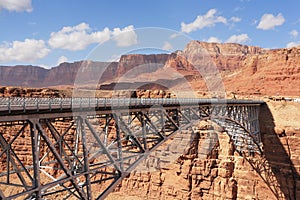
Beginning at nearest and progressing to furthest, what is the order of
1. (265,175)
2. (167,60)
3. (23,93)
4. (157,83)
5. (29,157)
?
1. (265,175)
2. (29,157)
3. (23,93)
4. (157,83)
5. (167,60)

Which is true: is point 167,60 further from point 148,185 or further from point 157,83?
point 148,185

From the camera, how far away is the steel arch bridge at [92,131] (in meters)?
9.47

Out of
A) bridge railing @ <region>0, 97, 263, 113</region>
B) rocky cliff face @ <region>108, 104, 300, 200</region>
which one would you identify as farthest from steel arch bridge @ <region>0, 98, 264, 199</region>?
rocky cliff face @ <region>108, 104, 300, 200</region>

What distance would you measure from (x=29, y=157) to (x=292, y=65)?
2471 inches

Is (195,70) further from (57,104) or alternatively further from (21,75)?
(57,104)

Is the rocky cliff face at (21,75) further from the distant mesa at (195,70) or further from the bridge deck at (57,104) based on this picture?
the bridge deck at (57,104)

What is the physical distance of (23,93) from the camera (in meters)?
47.7

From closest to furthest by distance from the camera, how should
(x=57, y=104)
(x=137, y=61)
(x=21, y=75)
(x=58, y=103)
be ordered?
(x=57, y=104)
(x=58, y=103)
(x=137, y=61)
(x=21, y=75)

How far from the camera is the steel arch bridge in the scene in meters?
9.47

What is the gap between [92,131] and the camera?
39.0ft

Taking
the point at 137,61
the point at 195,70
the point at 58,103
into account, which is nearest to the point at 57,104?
the point at 58,103

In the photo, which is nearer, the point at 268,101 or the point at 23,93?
the point at 268,101

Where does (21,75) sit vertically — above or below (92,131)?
above

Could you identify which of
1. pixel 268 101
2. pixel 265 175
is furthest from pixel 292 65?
pixel 265 175
